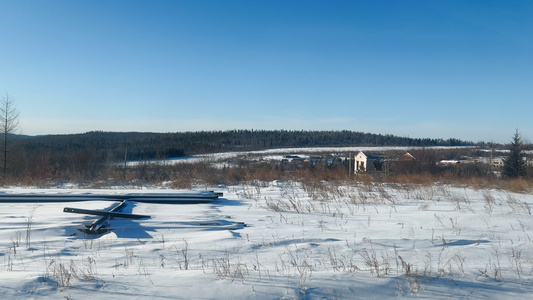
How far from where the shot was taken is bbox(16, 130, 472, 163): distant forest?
185 ft

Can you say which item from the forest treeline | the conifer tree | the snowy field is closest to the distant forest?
the forest treeline

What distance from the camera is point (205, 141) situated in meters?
71.1

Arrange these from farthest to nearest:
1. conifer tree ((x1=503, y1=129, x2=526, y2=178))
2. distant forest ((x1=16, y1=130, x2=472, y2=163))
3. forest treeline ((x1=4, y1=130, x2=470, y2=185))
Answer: distant forest ((x1=16, y1=130, x2=472, y2=163)), conifer tree ((x1=503, y1=129, x2=526, y2=178)), forest treeline ((x1=4, y1=130, x2=470, y2=185))

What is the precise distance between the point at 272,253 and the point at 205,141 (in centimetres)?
6699

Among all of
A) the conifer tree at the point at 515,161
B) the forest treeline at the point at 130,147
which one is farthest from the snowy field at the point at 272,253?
the conifer tree at the point at 515,161

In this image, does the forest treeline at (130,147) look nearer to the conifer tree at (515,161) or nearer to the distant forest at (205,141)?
the distant forest at (205,141)

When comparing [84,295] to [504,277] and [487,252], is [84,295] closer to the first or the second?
[504,277]

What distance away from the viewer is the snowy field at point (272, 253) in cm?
351

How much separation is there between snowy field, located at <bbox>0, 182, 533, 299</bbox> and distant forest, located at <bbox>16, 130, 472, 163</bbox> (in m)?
39.5

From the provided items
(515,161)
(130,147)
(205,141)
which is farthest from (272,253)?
(205,141)

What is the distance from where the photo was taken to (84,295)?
329 cm

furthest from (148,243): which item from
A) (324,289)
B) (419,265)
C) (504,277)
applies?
(504,277)

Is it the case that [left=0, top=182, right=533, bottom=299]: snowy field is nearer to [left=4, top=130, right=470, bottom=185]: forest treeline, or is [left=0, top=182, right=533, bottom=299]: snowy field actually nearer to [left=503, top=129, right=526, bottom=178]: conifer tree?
[left=4, top=130, right=470, bottom=185]: forest treeline

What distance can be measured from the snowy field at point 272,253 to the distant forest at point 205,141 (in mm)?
39476
